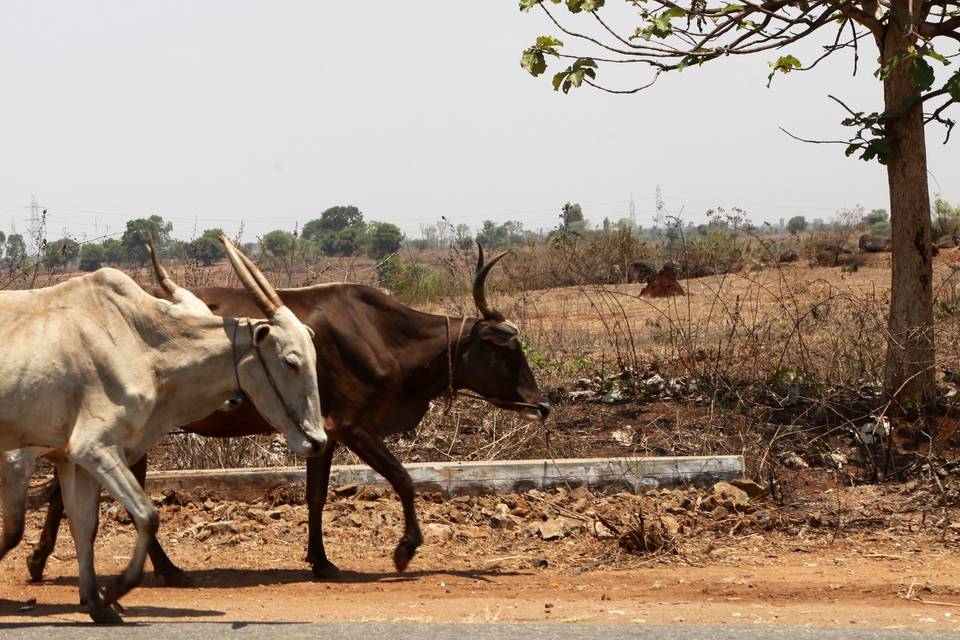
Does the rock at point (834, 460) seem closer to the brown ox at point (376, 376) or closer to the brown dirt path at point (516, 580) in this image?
the brown dirt path at point (516, 580)

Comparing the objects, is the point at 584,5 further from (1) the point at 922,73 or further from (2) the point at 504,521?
(2) the point at 504,521

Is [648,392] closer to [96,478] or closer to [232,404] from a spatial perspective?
[232,404]

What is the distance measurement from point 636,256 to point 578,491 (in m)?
14.0

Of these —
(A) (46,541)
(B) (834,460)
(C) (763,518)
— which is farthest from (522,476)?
(A) (46,541)

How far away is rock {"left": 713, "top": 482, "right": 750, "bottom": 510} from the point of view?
8766 mm

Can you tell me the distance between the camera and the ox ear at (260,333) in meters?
6.45

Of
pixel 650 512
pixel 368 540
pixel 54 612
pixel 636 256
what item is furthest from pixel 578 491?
pixel 636 256

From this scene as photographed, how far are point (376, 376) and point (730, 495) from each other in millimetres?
2567

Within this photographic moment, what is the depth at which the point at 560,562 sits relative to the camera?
8086 mm

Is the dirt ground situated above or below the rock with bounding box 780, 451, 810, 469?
below

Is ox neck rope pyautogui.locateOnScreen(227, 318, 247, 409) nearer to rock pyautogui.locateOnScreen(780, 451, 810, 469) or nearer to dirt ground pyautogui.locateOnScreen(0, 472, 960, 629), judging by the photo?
dirt ground pyautogui.locateOnScreen(0, 472, 960, 629)

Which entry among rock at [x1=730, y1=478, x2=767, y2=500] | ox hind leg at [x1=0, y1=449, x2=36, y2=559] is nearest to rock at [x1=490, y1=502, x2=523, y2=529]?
rock at [x1=730, y1=478, x2=767, y2=500]

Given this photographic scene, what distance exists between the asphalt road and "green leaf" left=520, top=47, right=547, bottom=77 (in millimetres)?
4776

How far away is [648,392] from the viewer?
11047 millimetres
